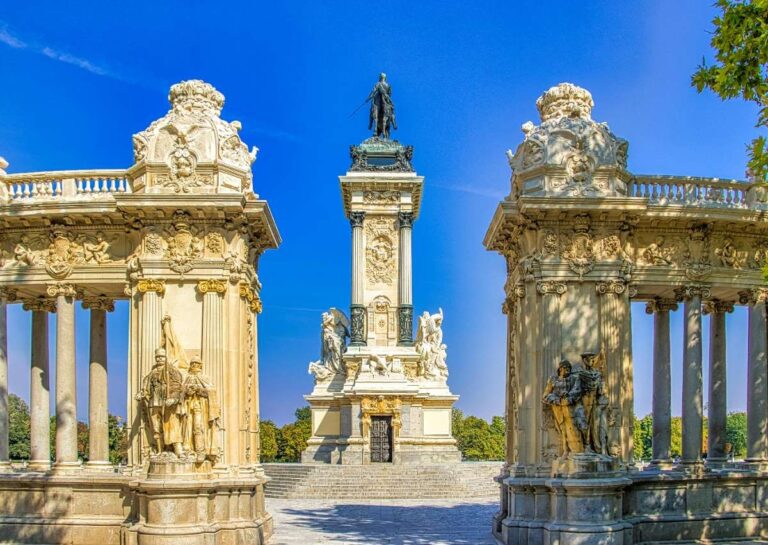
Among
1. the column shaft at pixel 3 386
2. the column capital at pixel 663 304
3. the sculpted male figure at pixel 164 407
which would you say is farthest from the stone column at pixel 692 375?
the column shaft at pixel 3 386

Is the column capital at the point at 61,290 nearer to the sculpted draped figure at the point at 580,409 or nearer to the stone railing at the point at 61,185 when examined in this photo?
the stone railing at the point at 61,185

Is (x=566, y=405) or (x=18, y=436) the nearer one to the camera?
(x=566, y=405)

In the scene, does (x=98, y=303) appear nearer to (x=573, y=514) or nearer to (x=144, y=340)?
(x=144, y=340)

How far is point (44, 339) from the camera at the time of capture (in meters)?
22.5

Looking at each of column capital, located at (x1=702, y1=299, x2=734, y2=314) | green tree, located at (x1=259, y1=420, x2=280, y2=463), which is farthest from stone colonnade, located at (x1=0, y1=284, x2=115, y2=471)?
green tree, located at (x1=259, y1=420, x2=280, y2=463)

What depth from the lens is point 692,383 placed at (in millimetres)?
20531

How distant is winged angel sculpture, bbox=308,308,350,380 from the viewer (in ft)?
131

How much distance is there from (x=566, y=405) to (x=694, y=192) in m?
5.95

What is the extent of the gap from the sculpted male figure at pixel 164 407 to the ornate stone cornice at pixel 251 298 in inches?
95.2

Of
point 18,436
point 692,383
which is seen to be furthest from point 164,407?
point 18,436

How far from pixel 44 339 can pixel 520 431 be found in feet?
37.4

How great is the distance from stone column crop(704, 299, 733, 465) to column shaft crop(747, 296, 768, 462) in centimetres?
78

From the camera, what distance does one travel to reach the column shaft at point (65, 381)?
20359 mm

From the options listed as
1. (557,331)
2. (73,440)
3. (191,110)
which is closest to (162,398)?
(73,440)
